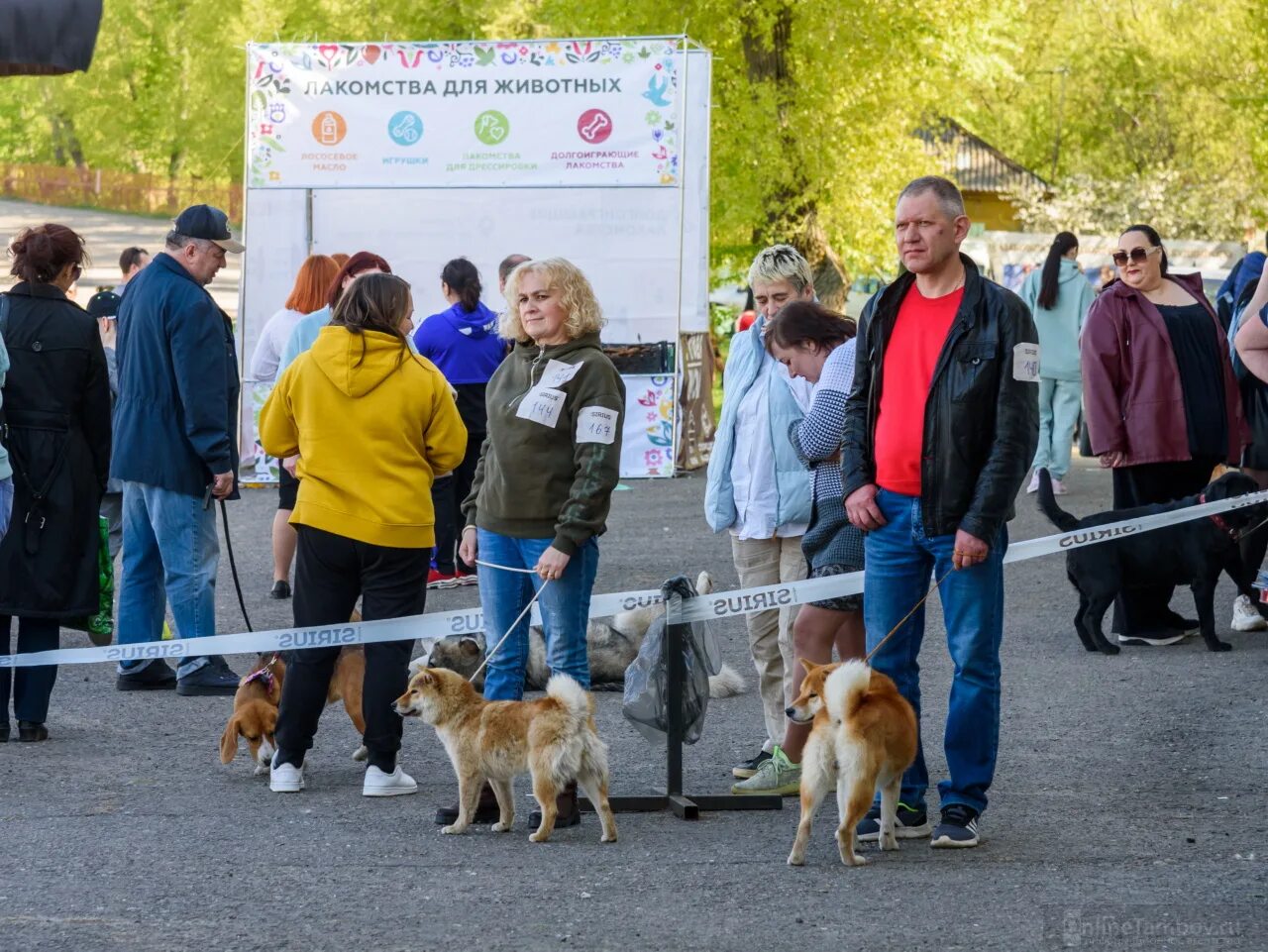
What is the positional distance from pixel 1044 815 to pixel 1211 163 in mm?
38116

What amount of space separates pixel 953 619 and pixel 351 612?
2.15 m

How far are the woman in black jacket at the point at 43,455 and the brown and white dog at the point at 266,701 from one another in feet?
3.14

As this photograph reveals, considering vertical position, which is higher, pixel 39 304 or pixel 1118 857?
pixel 39 304

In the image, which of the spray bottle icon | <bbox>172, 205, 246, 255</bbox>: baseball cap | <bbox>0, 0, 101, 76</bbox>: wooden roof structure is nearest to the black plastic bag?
<bbox>172, 205, 246, 255</bbox>: baseball cap

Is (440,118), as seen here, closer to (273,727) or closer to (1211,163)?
(273,727)

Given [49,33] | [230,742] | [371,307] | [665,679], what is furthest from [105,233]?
[665,679]

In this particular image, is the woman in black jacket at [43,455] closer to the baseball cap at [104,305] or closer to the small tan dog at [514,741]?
the small tan dog at [514,741]

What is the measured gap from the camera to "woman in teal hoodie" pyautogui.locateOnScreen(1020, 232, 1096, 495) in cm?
1300

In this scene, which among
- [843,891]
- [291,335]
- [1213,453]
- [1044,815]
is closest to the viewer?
[843,891]

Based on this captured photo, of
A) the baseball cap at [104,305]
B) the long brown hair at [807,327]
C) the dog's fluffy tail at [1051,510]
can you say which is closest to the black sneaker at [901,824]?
the long brown hair at [807,327]

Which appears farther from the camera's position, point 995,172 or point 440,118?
point 995,172

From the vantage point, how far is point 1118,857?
494 centimetres

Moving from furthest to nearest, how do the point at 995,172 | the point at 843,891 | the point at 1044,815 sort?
the point at 995,172 → the point at 1044,815 → the point at 843,891

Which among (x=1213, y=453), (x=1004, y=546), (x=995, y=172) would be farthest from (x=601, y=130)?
(x=995, y=172)
